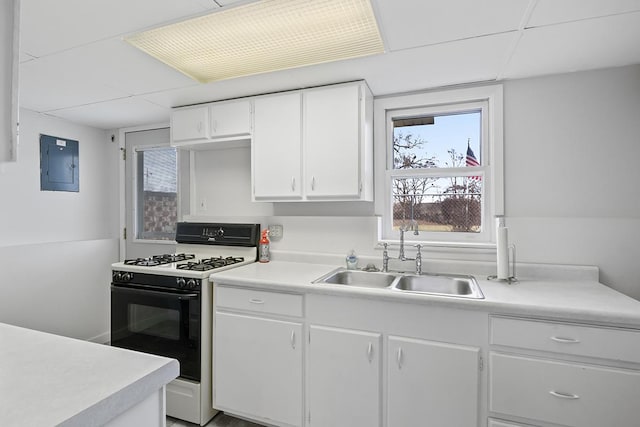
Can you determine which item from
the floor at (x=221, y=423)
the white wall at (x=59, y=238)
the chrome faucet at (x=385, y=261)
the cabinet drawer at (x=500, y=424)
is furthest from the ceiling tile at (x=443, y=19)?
the white wall at (x=59, y=238)

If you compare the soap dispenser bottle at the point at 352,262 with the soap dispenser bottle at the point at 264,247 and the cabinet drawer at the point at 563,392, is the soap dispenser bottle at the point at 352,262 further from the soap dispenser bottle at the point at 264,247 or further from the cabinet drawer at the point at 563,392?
the cabinet drawer at the point at 563,392

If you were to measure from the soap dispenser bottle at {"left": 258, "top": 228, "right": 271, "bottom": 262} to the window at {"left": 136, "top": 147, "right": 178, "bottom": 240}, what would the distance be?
3.60 feet

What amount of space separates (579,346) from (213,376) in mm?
1967

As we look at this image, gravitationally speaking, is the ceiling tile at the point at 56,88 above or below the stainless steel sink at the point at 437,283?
above

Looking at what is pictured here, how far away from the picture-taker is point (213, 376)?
6.72 ft

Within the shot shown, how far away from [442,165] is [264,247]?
1.48 m

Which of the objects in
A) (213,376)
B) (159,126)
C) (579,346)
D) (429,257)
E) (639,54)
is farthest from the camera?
(159,126)

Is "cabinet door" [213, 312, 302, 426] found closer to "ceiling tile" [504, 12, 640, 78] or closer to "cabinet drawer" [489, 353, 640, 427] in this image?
"cabinet drawer" [489, 353, 640, 427]

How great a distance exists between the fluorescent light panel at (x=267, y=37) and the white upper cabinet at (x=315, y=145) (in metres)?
0.31

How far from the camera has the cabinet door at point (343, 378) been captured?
1.68m

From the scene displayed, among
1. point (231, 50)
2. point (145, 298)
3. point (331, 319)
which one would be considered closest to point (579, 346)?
point (331, 319)

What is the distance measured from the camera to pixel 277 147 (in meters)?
2.30

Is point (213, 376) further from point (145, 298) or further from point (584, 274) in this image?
point (584, 274)

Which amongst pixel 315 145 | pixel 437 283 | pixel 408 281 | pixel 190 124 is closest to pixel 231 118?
pixel 190 124
